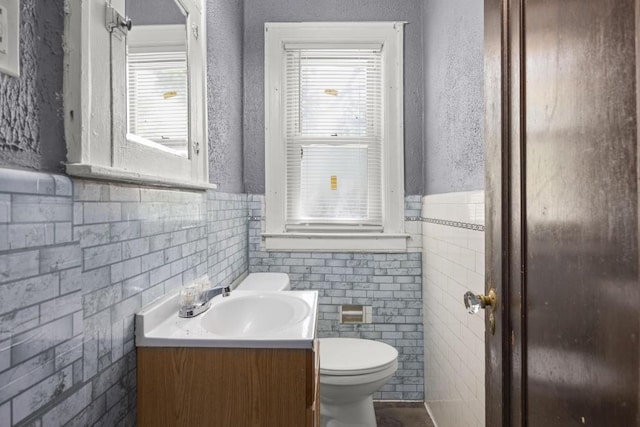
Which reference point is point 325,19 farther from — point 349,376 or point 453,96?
point 349,376

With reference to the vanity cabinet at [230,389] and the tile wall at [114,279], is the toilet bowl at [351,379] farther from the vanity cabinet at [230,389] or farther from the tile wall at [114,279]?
the vanity cabinet at [230,389]

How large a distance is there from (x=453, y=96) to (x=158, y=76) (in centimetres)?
136

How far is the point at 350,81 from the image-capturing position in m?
2.57

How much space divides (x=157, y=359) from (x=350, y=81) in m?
2.09

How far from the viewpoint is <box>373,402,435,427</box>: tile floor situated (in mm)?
2285

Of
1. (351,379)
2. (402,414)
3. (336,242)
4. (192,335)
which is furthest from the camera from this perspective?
(336,242)

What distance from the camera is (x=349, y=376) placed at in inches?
71.2

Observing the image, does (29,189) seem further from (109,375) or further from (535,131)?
(535,131)

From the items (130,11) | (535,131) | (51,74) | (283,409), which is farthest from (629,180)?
(130,11)

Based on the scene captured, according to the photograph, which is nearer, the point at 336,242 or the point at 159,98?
the point at 159,98

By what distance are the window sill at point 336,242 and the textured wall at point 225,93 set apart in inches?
16.4

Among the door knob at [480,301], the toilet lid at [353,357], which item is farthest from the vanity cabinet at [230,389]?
the toilet lid at [353,357]

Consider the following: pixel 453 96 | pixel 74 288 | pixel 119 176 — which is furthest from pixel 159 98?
pixel 453 96

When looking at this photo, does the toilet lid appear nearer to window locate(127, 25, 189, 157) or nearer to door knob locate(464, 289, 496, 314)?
door knob locate(464, 289, 496, 314)
